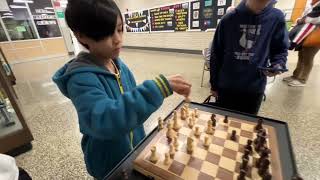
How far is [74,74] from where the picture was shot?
0.55 meters

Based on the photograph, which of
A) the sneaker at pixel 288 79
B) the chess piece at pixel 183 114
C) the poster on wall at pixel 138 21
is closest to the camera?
the chess piece at pixel 183 114

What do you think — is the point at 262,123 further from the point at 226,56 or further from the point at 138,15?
the point at 138,15

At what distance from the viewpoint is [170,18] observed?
5672mm

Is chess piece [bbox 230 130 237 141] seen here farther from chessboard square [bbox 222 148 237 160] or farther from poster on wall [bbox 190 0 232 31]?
poster on wall [bbox 190 0 232 31]

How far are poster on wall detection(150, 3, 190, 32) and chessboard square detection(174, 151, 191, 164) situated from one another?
17.1ft

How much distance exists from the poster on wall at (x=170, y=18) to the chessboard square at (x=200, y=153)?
5.19 metres

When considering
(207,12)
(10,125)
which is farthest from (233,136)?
(207,12)

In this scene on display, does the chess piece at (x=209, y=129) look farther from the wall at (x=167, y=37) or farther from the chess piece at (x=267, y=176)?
the wall at (x=167, y=37)

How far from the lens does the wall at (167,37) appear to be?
509cm

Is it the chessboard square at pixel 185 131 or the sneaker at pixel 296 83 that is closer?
the chessboard square at pixel 185 131

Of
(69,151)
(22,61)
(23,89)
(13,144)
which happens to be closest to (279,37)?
(69,151)

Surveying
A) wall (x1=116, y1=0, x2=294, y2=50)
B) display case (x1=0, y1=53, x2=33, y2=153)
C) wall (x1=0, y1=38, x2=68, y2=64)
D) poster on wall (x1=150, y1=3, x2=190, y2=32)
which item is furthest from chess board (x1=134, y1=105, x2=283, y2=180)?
wall (x1=0, y1=38, x2=68, y2=64)

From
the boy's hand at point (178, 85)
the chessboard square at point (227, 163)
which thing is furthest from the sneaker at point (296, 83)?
the boy's hand at point (178, 85)

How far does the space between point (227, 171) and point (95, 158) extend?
1.67ft
